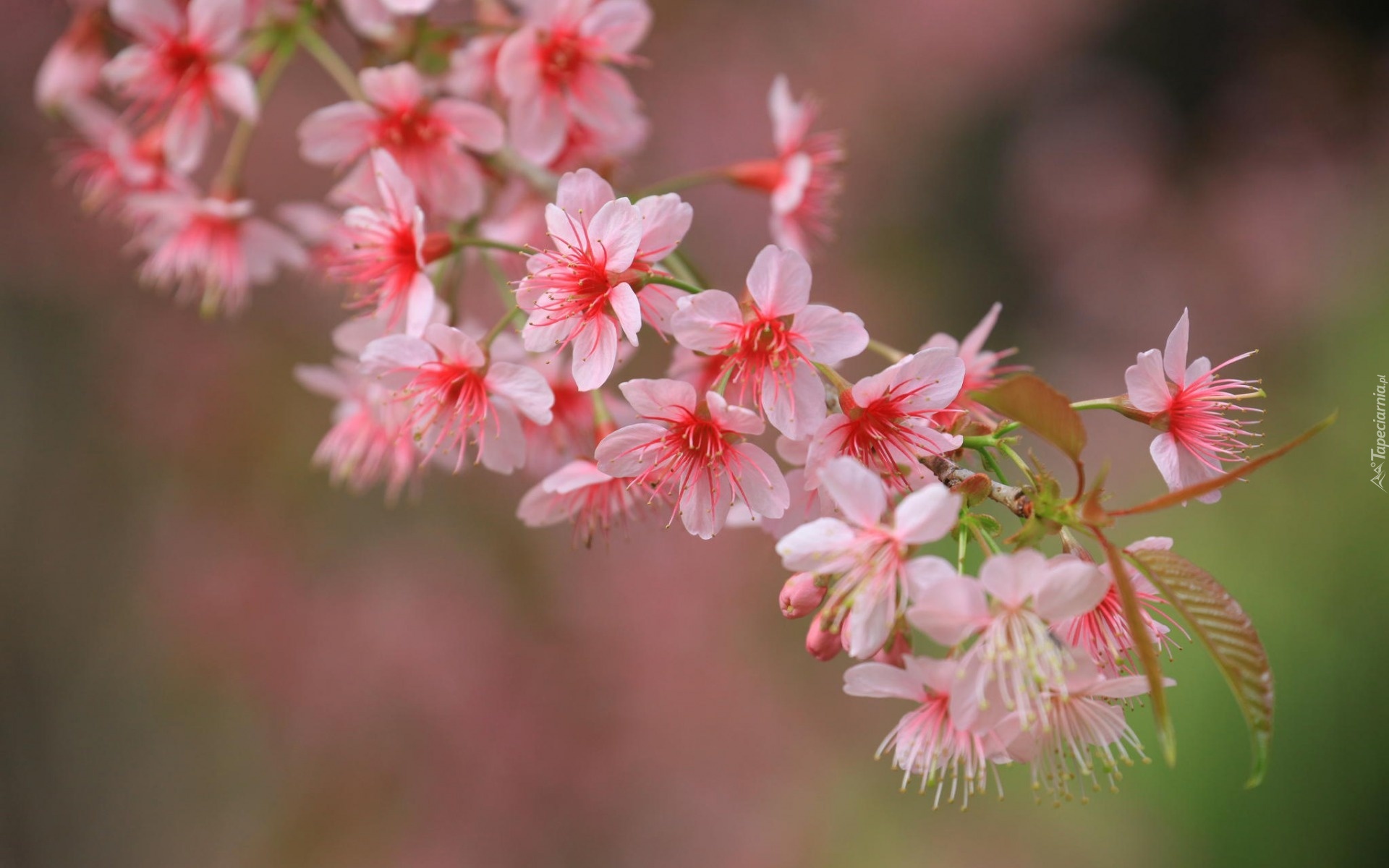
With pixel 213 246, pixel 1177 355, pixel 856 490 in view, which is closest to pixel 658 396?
pixel 856 490

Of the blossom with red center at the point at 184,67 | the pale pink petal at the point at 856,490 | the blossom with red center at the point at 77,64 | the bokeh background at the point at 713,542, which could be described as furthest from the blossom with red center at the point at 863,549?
the bokeh background at the point at 713,542

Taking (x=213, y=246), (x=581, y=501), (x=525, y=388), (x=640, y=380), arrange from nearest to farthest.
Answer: (x=640, y=380) < (x=525, y=388) < (x=581, y=501) < (x=213, y=246)

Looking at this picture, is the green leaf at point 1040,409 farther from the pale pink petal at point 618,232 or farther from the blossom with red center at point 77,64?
the blossom with red center at point 77,64

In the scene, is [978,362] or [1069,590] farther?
[978,362]

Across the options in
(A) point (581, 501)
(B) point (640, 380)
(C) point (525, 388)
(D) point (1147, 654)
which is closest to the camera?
(D) point (1147, 654)

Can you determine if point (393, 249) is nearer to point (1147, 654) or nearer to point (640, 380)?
point (640, 380)

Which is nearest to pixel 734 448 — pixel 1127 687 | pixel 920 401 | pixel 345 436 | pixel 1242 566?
pixel 920 401
